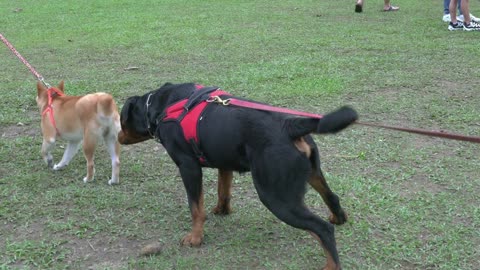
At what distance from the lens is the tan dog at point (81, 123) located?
4.43 metres

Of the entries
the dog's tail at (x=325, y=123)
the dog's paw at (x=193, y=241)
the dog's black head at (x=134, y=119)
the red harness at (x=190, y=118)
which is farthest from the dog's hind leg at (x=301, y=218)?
the dog's black head at (x=134, y=119)

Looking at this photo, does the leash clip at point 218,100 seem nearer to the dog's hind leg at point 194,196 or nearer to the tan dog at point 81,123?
the dog's hind leg at point 194,196

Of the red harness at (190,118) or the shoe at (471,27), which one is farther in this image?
the shoe at (471,27)

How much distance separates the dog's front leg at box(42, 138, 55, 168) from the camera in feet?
15.7

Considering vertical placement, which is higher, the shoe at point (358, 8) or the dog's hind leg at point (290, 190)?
the dog's hind leg at point (290, 190)

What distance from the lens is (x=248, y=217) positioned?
4.02m

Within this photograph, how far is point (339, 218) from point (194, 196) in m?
0.97

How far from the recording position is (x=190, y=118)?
138 inches

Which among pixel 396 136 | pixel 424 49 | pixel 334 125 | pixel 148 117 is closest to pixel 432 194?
pixel 396 136

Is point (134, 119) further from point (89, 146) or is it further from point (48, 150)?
point (48, 150)

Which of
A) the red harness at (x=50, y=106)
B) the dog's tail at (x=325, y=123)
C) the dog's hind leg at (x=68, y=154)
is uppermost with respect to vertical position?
the dog's tail at (x=325, y=123)

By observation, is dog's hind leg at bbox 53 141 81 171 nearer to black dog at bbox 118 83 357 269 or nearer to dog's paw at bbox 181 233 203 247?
black dog at bbox 118 83 357 269

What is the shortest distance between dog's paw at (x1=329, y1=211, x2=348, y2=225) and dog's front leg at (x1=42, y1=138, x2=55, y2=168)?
2418 millimetres

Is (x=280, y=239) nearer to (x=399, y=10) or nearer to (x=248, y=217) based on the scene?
(x=248, y=217)
